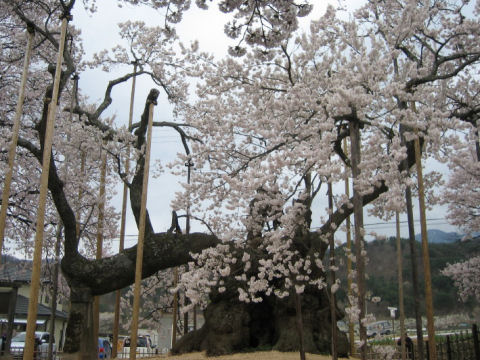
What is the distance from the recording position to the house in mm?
11562

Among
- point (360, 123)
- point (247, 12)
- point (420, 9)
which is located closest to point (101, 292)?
point (360, 123)

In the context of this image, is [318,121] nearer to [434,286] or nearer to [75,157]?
[75,157]

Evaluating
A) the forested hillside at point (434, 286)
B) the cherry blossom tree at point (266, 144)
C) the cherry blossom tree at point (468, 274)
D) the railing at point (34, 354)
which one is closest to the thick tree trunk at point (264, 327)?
the cherry blossom tree at point (266, 144)

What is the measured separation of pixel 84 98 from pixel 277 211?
1263cm

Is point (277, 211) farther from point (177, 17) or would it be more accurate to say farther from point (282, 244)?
point (177, 17)

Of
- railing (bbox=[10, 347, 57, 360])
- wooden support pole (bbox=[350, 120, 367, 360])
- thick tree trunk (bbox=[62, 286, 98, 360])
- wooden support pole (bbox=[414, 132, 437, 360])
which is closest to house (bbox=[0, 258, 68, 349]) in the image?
railing (bbox=[10, 347, 57, 360])

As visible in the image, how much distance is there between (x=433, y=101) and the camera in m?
10.8

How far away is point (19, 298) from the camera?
1092 inches

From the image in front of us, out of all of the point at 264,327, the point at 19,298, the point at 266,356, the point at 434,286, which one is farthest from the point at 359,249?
the point at 434,286

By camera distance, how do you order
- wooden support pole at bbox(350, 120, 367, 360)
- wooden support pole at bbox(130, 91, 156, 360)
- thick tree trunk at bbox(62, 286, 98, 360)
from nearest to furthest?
wooden support pole at bbox(350, 120, 367, 360)
wooden support pole at bbox(130, 91, 156, 360)
thick tree trunk at bbox(62, 286, 98, 360)

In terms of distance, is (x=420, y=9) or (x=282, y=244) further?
(x=420, y=9)

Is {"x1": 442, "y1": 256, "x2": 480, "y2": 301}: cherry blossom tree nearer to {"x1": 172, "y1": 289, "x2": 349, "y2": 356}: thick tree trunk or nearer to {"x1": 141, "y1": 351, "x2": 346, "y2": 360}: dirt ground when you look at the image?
{"x1": 172, "y1": 289, "x2": 349, "y2": 356}: thick tree trunk

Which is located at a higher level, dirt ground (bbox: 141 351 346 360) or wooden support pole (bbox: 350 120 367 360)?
wooden support pole (bbox: 350 120 367 360)

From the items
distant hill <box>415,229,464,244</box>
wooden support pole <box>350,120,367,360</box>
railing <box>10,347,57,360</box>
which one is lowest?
railing <box>10,347,57,360</box>
